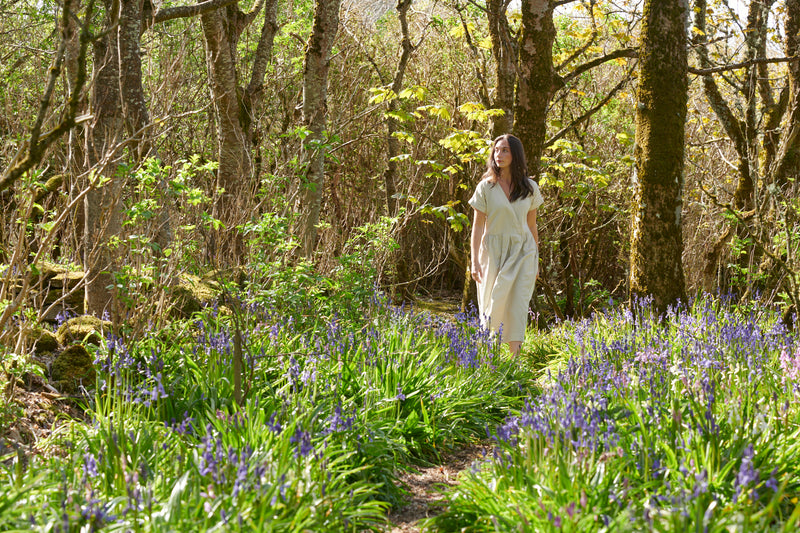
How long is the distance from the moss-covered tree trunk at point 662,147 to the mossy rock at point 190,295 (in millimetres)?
4125

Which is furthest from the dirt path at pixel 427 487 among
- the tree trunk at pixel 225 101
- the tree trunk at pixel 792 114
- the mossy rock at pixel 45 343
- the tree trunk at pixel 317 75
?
the tree trunk at pixel 792 114

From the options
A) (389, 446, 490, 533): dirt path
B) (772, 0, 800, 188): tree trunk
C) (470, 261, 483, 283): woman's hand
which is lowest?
(389, 446, 490, 533): dirt path

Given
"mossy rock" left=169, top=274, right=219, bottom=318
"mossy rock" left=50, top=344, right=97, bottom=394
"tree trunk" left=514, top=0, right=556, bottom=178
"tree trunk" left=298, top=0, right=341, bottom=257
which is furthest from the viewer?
"tree trunk" left=514, top=0, right=556, bottom=178

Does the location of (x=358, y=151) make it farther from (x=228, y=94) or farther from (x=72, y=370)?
(x=72, y=370)

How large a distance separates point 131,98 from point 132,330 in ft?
6.08

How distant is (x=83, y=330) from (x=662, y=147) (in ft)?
17.5

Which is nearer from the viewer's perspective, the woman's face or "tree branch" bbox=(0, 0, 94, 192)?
"tree branch" bbox=(0, 0, 94, 192)

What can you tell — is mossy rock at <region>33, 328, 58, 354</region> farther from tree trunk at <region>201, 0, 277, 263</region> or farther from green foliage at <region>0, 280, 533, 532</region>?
tree trunk at <region>201, 0, 277, 263</region>

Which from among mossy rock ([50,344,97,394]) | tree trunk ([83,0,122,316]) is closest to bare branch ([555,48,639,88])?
tree trunk ([83,0,122,316])

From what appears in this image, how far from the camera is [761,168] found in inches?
397

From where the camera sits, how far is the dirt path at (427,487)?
360 centimetres

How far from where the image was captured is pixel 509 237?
A: 21.1 ft

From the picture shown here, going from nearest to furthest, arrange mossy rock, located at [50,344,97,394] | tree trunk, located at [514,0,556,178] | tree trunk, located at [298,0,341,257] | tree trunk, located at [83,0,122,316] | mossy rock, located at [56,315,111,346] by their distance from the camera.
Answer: mossy rock, located at [50,344,97,394] < mossy rock, located at [56,315,111,346] < tree trunk, located at [83,0,122,316] < tree trunk, located at [298,0,341,257] < tree trunk, located at [514,0,556,178]

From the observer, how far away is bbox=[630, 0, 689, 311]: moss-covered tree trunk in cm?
692
